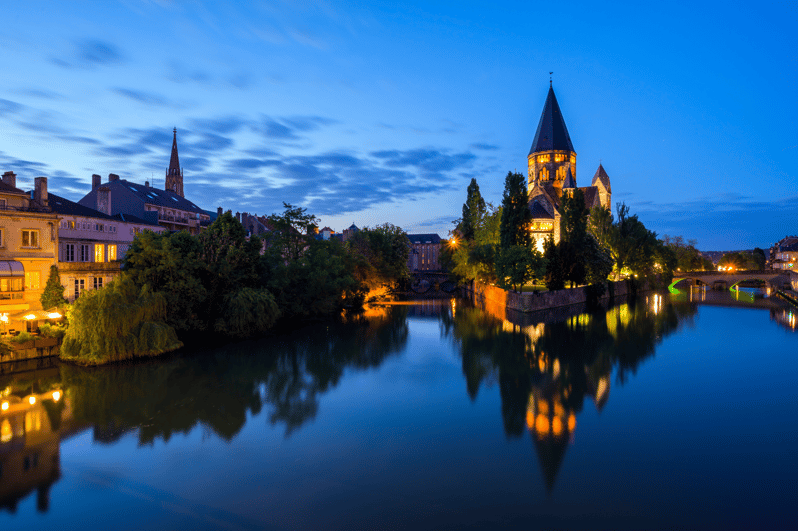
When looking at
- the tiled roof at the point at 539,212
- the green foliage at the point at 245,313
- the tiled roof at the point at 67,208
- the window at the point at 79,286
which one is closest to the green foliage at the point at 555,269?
the tiled roof at the point at 539,212

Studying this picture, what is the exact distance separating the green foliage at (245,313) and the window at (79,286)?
7.80 m

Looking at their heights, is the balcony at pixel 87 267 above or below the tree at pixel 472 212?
below

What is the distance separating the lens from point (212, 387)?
62.6 ft

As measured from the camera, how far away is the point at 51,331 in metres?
22.8

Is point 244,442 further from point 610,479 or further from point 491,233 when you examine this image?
point 491,233

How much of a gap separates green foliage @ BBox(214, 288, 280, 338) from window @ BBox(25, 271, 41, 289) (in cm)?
899

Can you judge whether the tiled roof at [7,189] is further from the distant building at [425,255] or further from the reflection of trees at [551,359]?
the distant building at [425,255]

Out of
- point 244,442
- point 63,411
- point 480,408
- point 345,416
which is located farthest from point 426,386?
point 63,411

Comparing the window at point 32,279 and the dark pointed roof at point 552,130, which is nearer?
the window at point 32,279

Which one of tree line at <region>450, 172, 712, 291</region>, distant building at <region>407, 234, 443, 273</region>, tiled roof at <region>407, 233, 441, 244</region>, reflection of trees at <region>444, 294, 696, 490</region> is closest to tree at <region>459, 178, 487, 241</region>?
tree line at <region>450, 172, 712, 291</region>

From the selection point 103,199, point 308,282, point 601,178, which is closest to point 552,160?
point 601,178

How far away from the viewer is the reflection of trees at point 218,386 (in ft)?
50.3

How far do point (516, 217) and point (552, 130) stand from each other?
4365cm

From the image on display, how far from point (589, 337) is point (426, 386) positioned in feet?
53.9
